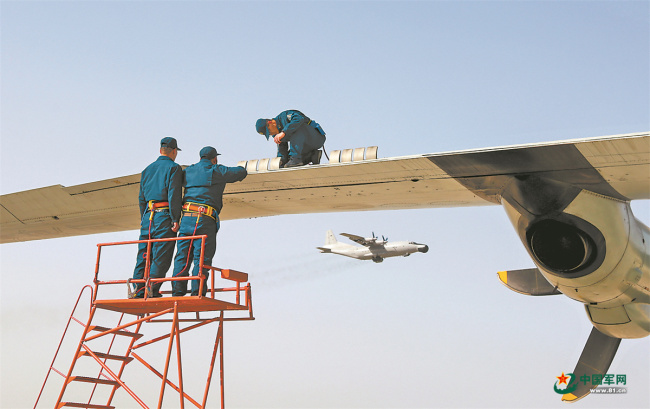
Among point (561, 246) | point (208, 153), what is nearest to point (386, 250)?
point (561, 246)

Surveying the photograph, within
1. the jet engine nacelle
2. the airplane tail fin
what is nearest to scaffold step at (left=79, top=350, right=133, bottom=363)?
the jet engine nacelle

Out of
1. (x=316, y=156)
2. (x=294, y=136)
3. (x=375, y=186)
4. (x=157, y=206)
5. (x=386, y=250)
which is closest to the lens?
(x=157, y=206)

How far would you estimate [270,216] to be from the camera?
1293 centimetres

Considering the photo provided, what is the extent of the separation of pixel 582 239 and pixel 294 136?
4807mm

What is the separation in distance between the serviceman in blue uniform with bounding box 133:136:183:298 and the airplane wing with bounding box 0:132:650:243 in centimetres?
183

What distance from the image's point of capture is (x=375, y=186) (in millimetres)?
9828

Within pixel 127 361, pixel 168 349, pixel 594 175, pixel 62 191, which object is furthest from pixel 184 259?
pixel 594 175

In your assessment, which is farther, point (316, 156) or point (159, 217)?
point (316, 156)

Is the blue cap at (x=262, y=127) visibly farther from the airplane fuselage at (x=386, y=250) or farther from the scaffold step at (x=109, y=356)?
the airplane fuselage at (x=386, y=250)

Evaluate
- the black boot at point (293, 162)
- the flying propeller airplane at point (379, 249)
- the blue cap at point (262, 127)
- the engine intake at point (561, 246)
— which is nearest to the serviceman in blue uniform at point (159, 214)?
the black boot at point (293, 162)

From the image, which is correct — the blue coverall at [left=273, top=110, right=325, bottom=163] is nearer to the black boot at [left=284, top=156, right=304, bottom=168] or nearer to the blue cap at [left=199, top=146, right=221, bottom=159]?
the black boot at [left=284, top=156, right=304, bottom=168]

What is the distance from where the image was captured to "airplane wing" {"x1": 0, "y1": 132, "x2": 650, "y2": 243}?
7883mm

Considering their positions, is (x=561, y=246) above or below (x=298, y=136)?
below

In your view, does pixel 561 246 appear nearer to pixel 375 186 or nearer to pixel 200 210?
pixel 375 186
